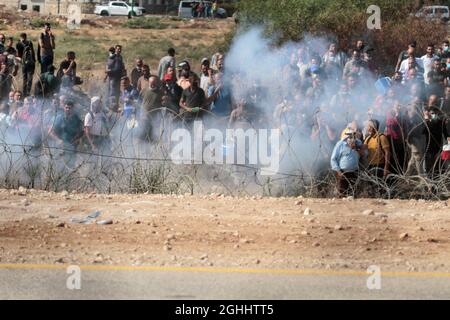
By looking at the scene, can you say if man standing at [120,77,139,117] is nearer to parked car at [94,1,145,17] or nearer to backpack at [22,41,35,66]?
backpack at [22,41,35,66]

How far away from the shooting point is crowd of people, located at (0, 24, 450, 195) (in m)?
14.1

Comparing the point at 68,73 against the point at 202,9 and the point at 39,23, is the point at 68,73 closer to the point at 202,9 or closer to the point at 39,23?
the point at 39,23

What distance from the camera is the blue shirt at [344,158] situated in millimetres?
13734

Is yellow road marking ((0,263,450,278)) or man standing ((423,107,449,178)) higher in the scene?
man standing ((423,107,449,178))

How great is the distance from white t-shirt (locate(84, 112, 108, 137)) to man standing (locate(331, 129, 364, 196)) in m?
3.26

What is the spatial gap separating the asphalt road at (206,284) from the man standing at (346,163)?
3980mm

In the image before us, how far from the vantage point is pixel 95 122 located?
49.5 feet

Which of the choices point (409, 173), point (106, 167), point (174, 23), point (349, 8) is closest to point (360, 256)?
point (409, 173)

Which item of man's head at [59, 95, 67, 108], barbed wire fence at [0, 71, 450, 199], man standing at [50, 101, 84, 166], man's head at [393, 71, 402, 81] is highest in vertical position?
man's head at [393, 71, 402, 81]

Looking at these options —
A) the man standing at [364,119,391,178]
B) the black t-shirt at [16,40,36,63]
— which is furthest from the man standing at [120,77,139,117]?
the black t-shirt at [16,40,36,63]

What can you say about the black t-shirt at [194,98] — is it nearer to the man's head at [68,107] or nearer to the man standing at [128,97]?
the man standing at [128,97]

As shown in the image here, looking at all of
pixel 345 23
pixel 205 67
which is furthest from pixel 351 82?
pixel 345 23

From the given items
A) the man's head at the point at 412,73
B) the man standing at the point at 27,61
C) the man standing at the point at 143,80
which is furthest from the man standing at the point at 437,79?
the man standing at the point at 27,61
